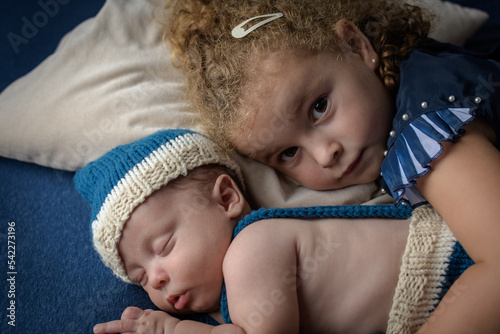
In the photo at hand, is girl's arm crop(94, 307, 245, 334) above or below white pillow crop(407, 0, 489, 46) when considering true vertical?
above

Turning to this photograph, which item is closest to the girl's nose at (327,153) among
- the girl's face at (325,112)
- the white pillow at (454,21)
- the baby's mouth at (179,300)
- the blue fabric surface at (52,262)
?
the girl's face at (325,112)

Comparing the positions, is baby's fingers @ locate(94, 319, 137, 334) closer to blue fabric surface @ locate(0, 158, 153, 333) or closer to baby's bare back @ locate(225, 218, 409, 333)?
blue fabric surface @ locate(0, 158, 153, 333)

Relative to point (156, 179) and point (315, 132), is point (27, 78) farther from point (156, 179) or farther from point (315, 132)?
point (315, 132)

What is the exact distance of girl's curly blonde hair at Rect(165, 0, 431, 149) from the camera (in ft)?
3.76

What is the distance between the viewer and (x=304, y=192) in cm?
130

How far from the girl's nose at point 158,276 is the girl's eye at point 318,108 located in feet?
1.72

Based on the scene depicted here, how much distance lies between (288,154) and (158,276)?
47 centimetres

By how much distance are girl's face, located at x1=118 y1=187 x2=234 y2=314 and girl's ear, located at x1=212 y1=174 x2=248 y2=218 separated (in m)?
0.04

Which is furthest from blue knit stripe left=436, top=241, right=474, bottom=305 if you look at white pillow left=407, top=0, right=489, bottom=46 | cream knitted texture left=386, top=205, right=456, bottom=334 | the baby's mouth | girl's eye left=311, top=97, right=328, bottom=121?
white pillow left=407, top=0, right=489, bottom=46

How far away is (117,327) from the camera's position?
1.02 metres

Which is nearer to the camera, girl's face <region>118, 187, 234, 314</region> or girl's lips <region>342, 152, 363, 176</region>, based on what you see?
girl's face <region>118, 187, 234, 314</region>

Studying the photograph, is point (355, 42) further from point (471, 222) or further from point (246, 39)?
point (471, 222)

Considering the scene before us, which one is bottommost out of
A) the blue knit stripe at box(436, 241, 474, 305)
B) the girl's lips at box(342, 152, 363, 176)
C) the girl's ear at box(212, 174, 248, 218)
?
the blue knit stripe at box(436, 241, 474, 305)

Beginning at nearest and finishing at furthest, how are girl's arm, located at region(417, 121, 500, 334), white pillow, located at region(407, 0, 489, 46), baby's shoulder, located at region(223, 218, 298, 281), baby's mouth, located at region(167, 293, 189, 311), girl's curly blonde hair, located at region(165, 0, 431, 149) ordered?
girl's arm, located at region(417, 121, 500, 334), baby's shoulder, located at region(223, 218, 298, 281), baby's mouth, located at region(167, 293, 189, 311), girl's curly blonde hair, located at region(165, 0, 431, 149), white pillow, located at region(407, 0, 489, 46)
